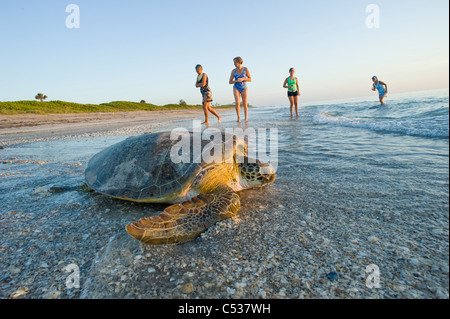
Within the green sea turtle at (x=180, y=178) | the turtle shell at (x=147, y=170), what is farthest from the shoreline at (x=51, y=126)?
the green sea turtle at (x=180, y=178)

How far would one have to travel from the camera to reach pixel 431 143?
328 cm

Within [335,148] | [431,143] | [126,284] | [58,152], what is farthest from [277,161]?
[58,152]

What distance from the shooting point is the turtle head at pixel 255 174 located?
247 centimetres

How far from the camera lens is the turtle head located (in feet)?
8.12

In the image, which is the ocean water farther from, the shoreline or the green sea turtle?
the shoreline

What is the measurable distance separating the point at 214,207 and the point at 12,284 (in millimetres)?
1335

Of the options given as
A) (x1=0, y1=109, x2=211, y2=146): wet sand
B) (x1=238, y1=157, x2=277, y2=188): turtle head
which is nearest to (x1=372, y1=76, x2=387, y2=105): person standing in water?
(x1=0, y1=109, x2=211, y2=146): wet sand

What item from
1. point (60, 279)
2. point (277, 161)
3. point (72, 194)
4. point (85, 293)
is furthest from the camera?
point (277, 161)

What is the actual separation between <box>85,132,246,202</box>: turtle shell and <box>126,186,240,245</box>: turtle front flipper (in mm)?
304

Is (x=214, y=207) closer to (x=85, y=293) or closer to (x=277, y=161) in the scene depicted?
(x=85, y=293)

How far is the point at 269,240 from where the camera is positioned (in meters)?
1.59

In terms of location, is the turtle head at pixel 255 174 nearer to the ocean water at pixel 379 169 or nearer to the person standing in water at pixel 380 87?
the ocean water at pixel 379 169

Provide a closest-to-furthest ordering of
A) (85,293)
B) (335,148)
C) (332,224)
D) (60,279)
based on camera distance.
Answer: (85,293)
(60,279)
(332,224)
(335,148)
